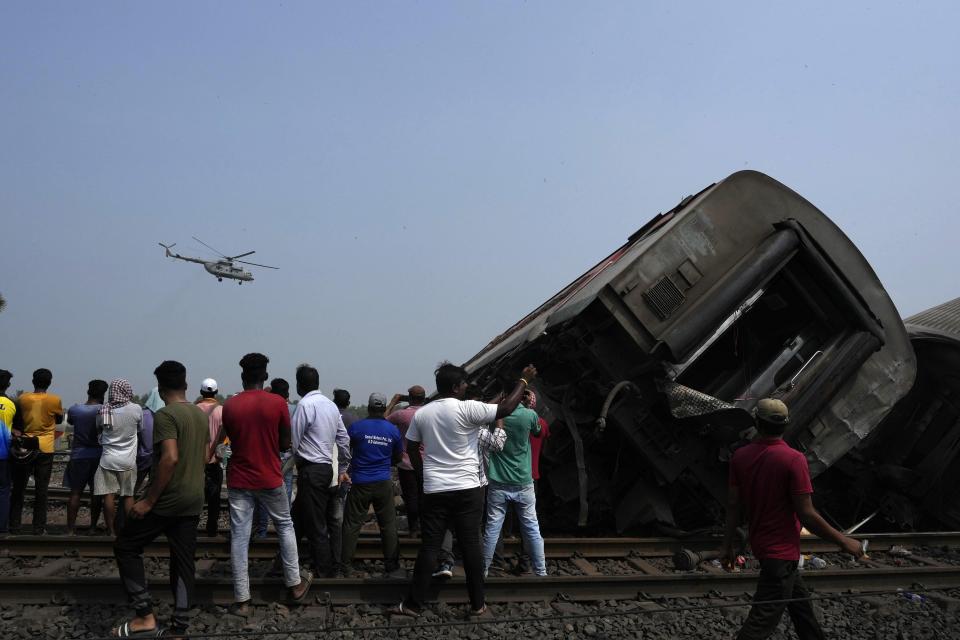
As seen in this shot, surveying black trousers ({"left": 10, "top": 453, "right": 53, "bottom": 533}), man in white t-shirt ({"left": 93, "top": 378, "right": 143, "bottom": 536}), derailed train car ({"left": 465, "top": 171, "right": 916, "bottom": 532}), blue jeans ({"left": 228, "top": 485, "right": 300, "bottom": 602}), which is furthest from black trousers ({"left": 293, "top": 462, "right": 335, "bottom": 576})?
black trousers ({"left": 10, "top": 453, "right": 53, "bottom": 533})

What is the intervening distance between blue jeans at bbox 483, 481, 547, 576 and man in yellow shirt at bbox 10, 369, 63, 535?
4.80m

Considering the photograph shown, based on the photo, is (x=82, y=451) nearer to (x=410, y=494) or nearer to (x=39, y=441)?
(x=39, y=441)

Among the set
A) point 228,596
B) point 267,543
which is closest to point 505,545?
point 267,543

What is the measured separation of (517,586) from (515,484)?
2.54ft

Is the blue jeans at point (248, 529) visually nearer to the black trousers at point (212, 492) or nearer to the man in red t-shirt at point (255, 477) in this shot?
the man in red t-shirt at point (255, 477)

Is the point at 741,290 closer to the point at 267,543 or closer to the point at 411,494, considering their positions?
the point at 411,494

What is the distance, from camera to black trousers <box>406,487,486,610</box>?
456 centimetres

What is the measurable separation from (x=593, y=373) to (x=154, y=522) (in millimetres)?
4352

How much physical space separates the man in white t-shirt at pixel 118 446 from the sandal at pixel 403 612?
10.2 ft

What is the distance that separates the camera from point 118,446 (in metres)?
6.33

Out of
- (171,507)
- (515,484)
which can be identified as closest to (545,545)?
(515,484)

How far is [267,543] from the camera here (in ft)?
19.9

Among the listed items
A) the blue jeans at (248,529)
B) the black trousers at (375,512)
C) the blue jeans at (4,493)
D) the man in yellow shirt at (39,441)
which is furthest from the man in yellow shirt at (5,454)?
the black trousers at (375,512)

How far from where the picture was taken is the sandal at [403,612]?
4.61 metres
